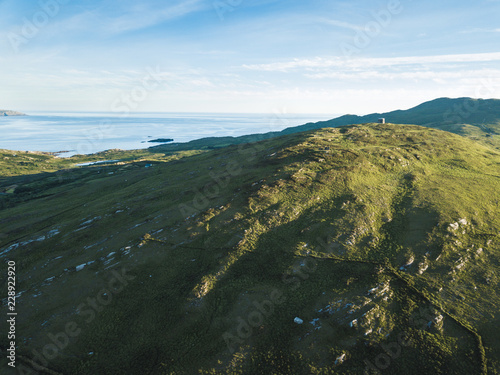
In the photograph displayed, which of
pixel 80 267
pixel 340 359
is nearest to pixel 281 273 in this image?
pixel 340 359

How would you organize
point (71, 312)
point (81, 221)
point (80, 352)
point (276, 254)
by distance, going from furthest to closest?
point (81, 221) < point (276, 254) < point (71, 312) < point (80, 352)

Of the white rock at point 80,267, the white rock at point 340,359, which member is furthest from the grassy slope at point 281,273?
the white rock at point 80,267

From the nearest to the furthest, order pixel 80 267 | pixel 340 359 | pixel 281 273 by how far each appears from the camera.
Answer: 1. pixel 340 359
2. pixel 281 273
3. pixel 80 267

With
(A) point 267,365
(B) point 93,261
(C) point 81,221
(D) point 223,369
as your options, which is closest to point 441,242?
(A) point 267,365

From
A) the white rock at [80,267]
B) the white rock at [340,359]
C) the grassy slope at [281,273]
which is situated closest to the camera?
the white rock at [340,359]

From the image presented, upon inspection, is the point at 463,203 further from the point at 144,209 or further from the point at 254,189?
the point at 144,209

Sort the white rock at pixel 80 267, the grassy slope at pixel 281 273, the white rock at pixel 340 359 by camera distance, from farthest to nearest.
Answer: the white rock at pixel 80 267 < the grassy slope at pixel 281 273 < the white rock at pixel 340 359

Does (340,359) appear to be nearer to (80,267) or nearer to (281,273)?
(281,273)

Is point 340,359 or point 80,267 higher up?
point 80,267

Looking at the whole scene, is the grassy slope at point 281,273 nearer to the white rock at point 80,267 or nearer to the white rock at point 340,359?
the white rock at point 340,359
